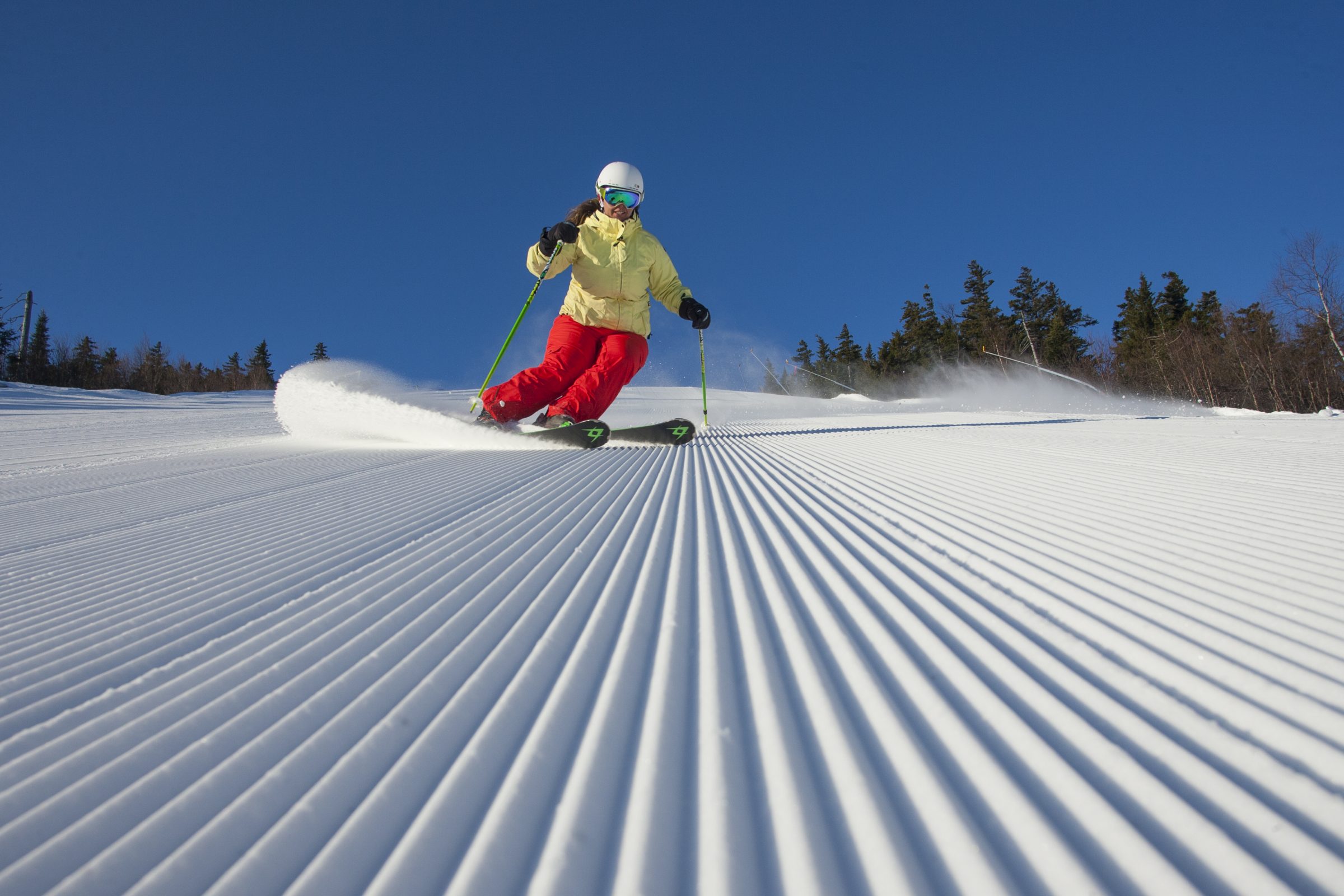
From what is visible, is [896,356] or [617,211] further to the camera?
[896,356]

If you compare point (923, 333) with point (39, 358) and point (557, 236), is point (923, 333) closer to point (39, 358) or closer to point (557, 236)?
point (557, 236)

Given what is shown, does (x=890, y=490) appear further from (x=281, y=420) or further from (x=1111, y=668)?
(x=281, y=420)

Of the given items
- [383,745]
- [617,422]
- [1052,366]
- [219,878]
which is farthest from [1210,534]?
[1052,366]

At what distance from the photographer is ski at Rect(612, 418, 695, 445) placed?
4.62 metres

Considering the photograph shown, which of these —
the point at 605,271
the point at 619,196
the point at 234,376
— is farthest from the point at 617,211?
the point at 234,376

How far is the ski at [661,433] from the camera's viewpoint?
4.62m

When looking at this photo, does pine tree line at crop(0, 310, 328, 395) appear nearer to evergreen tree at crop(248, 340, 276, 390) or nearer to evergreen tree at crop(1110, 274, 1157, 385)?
evergreen tree at crop(248, 340, 276, 390)

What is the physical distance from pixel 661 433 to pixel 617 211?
1.85 m

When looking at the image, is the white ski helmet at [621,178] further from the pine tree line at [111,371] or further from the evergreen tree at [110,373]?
the evergreen tree at [110,373]

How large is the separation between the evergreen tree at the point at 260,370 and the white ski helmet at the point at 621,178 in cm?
5006

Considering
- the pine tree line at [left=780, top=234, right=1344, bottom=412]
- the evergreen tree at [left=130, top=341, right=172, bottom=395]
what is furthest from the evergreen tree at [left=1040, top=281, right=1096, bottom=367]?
the evergreen tree at [left=130, top=341, right=172, bottom=395]

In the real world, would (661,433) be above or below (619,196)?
below

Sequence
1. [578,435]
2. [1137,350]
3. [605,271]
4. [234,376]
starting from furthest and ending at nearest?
[234,376] → [1137,350] → [605,271] → [578,435]

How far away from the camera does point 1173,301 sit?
33938mm
